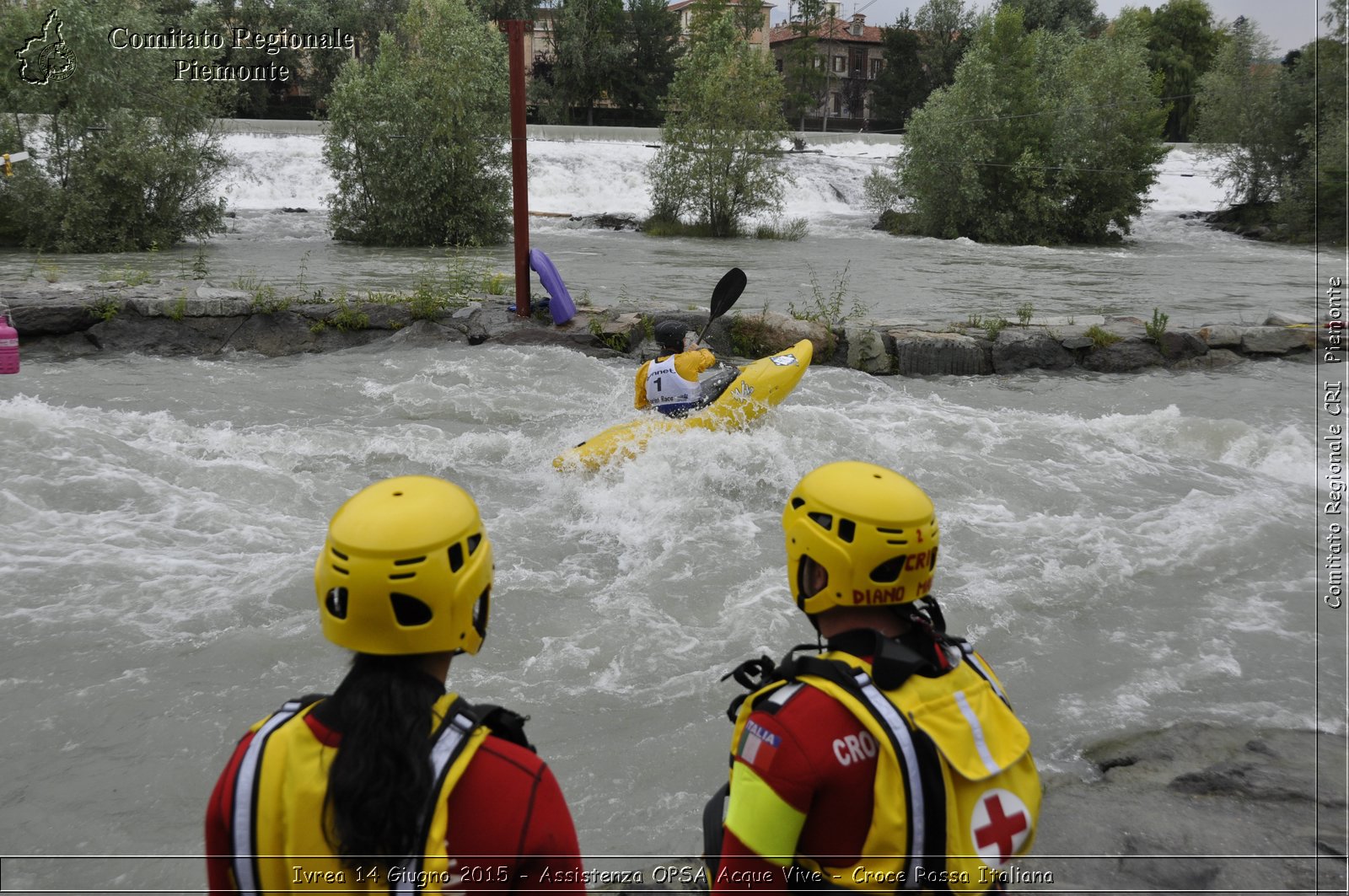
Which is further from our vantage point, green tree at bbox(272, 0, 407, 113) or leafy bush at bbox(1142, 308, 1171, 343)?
green tree at bbox(272, 0, 407, 113)

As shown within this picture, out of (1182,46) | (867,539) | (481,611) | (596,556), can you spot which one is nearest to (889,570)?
(867,539)

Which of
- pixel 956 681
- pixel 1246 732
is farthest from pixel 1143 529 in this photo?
pixel 956 681

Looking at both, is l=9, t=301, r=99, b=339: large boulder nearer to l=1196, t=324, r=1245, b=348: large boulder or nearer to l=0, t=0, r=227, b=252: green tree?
l=0, t=0, r=227, b=252: green tree

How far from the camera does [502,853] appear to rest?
1315 millimetres

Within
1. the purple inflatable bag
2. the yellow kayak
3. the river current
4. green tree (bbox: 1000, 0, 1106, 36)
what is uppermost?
green tree (bbox: 1000, 0, 1106, 36)

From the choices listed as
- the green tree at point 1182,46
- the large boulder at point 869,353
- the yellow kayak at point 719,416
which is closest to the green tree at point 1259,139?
the large boulder at point 869,353

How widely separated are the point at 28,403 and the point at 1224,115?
27694mm

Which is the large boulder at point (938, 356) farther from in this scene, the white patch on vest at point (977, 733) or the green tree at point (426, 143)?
the green tree at point (426, 143)

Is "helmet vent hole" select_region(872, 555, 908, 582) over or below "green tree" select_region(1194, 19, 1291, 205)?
below

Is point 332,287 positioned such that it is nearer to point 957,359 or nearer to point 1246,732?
point 957,359

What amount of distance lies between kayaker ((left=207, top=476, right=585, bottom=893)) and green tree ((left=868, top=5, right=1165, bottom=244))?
79.9ft

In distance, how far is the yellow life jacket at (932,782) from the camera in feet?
4.77

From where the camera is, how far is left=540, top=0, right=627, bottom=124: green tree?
39.7 m

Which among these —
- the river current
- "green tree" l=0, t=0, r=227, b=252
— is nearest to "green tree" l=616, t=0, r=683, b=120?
"green tree" l=0, t=0, r=227, b=252
